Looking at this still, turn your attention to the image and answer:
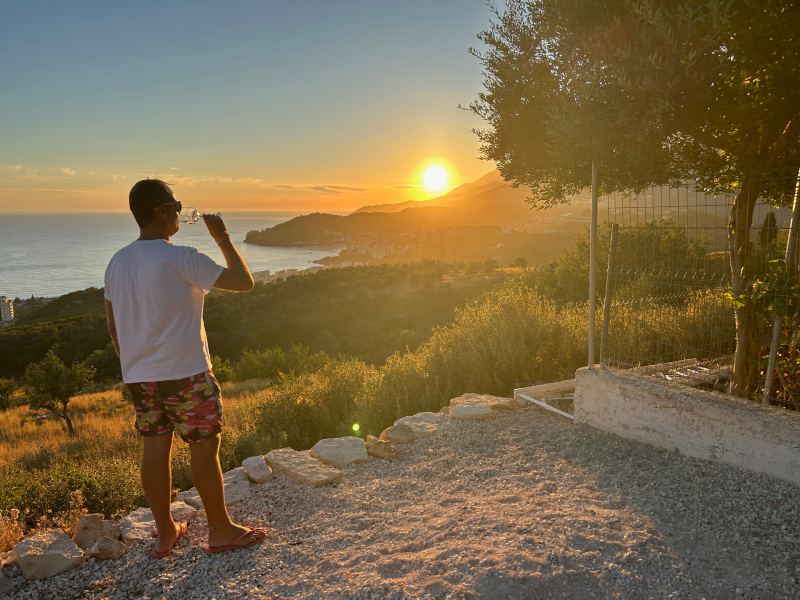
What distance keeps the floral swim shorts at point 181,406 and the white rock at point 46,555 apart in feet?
2.97

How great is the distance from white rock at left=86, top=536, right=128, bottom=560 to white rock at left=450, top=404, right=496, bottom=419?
349 cm

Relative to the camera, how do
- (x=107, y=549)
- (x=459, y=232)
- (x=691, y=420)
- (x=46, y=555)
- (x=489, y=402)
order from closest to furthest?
(x=46, y=555)
(x=107, y=549)
(x=691, y=420)
(x=489, y=402)
(x=459, y=232)

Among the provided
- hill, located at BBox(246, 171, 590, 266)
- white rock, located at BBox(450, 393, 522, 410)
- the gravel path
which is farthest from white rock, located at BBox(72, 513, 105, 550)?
hill, located at BBox(246, 171, 590, 266)

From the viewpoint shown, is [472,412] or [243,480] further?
[472,412]

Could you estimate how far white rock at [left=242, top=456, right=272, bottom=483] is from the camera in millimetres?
4574

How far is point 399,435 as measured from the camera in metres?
5.48

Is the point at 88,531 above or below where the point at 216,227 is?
below

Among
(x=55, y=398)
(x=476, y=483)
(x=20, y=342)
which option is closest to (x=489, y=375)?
(x=476, y=483)

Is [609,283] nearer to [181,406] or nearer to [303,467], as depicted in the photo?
[303,467]

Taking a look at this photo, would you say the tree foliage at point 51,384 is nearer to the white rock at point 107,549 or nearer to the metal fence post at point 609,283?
the white rock at point 107,549

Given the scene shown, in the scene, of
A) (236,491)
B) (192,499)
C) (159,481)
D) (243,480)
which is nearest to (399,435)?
(243,480)

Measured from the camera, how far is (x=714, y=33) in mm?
A: 3822

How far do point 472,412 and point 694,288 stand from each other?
8.20 ft

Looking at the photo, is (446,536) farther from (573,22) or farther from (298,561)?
(573,22)
